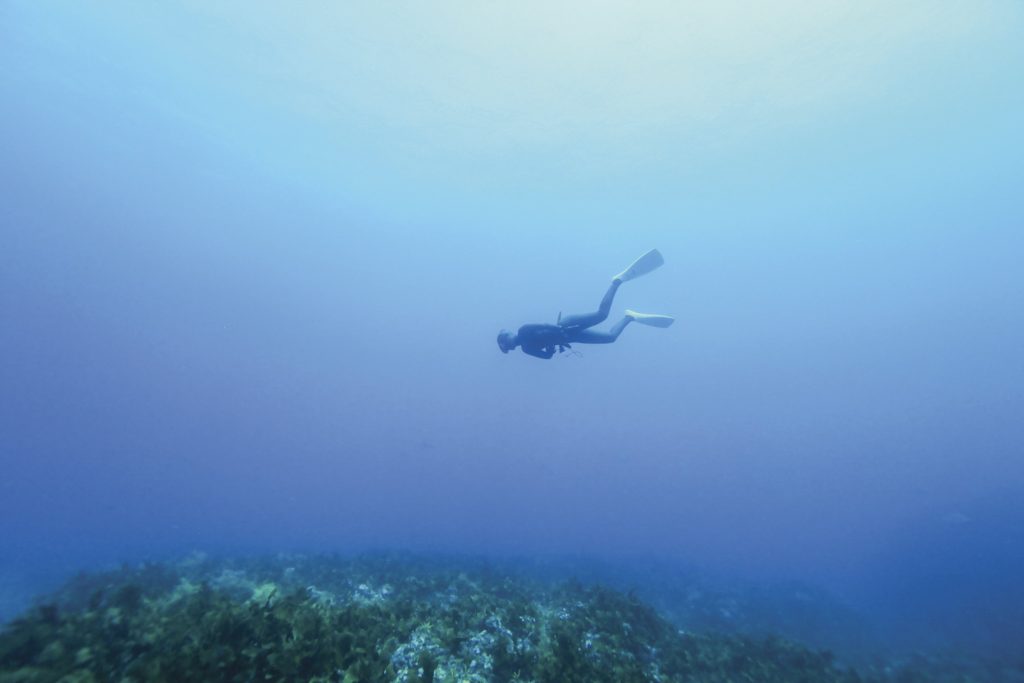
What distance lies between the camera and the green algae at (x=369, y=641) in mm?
4836

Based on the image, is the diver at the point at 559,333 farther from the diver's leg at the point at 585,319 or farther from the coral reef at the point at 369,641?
the coral reef at the point at 369,641

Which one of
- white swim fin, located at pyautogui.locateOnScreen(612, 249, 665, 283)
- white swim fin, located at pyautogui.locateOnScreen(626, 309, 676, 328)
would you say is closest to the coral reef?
white swim fin, located at pyautogui.locateOnScreen(626, 309, 676, 328)

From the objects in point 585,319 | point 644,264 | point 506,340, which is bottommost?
point 506,340

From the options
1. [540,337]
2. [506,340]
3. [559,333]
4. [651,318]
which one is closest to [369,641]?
[506,340]

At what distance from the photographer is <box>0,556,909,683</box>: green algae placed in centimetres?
484

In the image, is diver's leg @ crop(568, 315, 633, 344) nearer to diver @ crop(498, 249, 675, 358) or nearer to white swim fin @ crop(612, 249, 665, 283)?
diver @ crop(498, 249, 675, 358)

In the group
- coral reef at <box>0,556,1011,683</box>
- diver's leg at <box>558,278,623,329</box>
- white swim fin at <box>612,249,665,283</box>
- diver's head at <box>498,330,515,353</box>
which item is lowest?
coral reef at <box>0,556,1011,683</box>

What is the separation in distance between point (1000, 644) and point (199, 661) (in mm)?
31744

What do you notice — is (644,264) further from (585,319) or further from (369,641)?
(369,641)

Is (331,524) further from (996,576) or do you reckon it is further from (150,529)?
(996,576)

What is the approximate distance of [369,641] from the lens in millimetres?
6316

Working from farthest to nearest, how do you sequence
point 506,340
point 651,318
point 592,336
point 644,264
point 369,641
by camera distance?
point 651,318, point 644,264, point 592,336, point 506,340, point 369,641

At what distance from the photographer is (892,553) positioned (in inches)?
2192

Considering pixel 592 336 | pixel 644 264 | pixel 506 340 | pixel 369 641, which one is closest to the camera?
pixel 369 641
